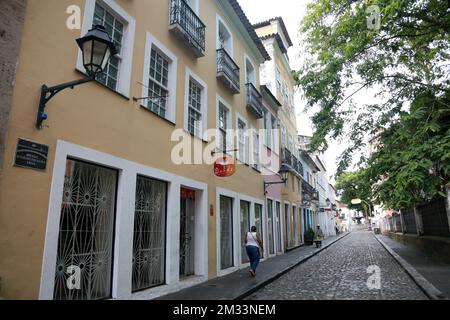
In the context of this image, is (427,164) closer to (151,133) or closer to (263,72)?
(151,133)

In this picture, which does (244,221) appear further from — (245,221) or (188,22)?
(188,22)

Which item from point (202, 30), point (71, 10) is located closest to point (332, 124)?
point (202, 30)

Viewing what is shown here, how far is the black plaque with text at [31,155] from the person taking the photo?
16.0 feet

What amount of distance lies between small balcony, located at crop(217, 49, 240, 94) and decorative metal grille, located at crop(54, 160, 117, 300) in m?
6.40

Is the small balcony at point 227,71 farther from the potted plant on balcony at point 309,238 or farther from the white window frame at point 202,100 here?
the potted plant on balcony at point 309,238

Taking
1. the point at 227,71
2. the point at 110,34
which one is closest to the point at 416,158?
the point at 227,71

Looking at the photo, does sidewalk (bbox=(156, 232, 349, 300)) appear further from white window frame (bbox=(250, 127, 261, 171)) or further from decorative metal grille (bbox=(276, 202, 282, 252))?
decorative metal grille (bbox=(276, 202, 282, 252))

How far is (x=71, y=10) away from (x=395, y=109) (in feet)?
35.6

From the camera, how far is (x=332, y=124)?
40.6ft

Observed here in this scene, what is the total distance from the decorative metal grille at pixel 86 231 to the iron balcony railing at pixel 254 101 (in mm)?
9108

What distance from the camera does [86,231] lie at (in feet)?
20.6

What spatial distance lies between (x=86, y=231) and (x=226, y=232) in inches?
263

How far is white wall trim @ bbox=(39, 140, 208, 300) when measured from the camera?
527 centimetres

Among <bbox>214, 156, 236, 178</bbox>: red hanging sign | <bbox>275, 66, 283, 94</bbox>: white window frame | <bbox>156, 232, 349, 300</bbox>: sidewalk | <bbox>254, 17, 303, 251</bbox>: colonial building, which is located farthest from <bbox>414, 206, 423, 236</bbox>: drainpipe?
<bbox>214, 156, 236, 178</bbox>: red hanging sign
